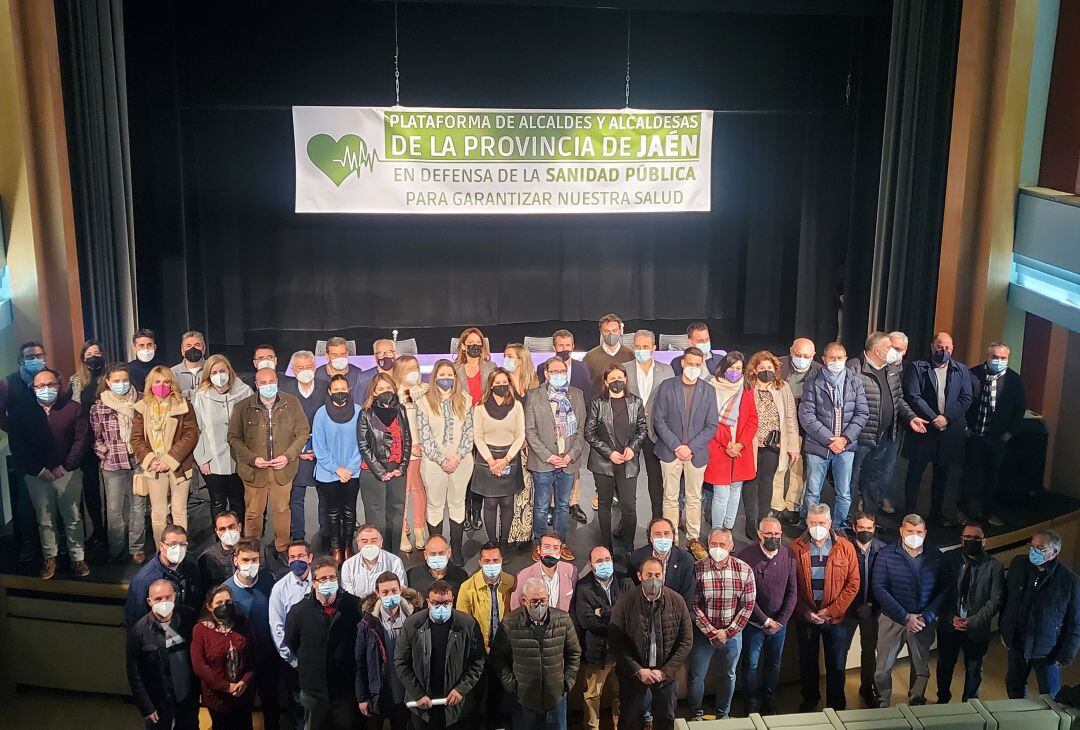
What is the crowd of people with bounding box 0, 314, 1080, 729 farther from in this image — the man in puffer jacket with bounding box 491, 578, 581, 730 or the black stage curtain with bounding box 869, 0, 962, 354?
the black stage curtain with bounding box 869, 0, 962, 354

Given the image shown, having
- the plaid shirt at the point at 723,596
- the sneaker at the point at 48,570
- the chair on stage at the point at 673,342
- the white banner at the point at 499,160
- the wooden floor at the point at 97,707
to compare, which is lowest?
the wooden floor at the point at 97,707

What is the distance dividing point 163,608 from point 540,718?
1826mm

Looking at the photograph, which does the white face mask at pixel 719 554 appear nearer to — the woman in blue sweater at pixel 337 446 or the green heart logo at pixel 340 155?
the woman in blue sweater at pixel 337 446

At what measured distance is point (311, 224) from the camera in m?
10.0

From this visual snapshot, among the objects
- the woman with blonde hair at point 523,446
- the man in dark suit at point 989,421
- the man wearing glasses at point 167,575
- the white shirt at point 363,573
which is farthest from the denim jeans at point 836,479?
the man wearing glasses at point 167,575

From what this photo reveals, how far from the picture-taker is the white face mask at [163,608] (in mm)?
5121

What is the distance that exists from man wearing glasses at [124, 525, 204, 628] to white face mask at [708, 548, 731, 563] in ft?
8.27

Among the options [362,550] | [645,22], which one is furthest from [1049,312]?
[362,550]

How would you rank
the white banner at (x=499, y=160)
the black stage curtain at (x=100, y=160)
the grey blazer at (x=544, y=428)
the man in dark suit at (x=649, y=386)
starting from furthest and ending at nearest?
the white banner at (x=499, y=160), the black stage curtain at (x=100, y=160), the man in dark suit at (x=649, y=386), the grey blazer at (x=544, y=428)

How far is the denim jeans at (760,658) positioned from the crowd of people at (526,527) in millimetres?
18

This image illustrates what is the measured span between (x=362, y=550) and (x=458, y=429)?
1.02 metres

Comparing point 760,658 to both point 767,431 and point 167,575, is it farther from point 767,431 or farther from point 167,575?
point 167,575

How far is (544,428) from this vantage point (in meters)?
6.23

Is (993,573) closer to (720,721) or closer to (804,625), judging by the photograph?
(804,625)
